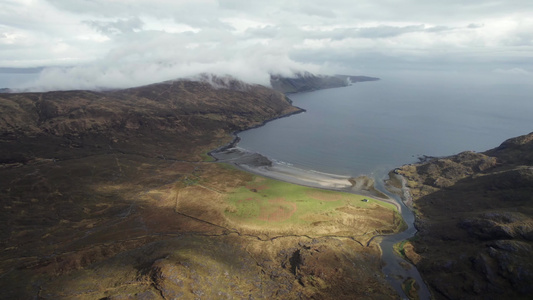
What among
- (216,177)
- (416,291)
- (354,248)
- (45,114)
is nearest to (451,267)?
(416,291)

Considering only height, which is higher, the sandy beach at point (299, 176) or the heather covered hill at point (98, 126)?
the heather covered hill at point (98, 126)

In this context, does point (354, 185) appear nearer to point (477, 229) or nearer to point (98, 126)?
point (477, 229)

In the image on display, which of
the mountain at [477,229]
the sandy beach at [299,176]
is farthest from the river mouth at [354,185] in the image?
the mountain at [477,229]

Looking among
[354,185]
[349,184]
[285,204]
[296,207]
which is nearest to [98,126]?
[285,204]

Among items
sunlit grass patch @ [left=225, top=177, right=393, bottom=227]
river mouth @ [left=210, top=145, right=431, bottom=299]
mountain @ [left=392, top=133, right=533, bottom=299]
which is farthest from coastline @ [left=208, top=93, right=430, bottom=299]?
sunlit grass patch @ [left=225, top=177, right=393, bottom=227]

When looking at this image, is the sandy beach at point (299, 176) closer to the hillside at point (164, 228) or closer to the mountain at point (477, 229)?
the hillside at point (164, 228)

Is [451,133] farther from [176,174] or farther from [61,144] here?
[61,144]

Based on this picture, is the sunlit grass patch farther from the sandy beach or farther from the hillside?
the sandy beach
